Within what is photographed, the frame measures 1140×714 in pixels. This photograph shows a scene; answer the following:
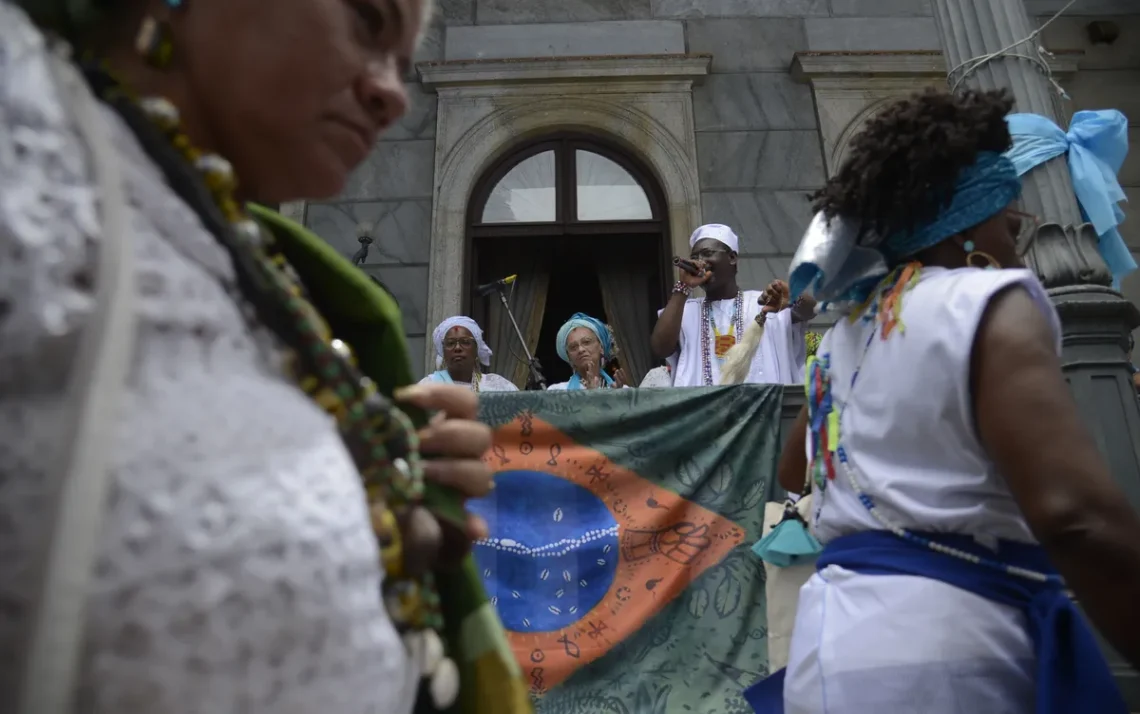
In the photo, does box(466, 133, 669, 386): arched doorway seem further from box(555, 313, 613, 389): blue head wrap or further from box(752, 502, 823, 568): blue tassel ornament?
box(752, 502, 823, 568): blue tassel ornament

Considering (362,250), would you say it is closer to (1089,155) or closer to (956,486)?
(1089,155)

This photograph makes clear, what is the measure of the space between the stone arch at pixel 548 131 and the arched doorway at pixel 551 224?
147mm

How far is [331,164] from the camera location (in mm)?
683

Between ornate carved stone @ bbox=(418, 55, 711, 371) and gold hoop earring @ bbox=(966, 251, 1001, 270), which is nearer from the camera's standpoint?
gold hoop earring @ bbox=(966, 251, 1001, 270)

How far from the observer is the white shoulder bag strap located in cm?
37

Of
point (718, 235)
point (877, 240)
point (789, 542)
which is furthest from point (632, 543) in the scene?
point (718, 235)

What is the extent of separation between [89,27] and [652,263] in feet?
26.0

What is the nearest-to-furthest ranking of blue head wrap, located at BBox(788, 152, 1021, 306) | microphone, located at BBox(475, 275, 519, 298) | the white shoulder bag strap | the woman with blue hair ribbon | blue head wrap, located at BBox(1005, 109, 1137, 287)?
the white shoulder bag strap, the woman with blue hair ribbon, blue head wrap, located at BBox(788, 152, 1021, 306), blue head wrap, located at BBox(1005, 109, 1137, 287), microphone, located at BBox(475, 275, 519, 298)

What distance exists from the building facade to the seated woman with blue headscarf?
1.98 meters

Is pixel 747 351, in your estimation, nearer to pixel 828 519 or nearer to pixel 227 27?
pixel 828 519

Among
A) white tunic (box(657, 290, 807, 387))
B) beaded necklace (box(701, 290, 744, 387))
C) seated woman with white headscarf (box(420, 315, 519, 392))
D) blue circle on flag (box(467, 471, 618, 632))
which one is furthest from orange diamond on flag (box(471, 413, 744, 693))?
seated woman with white headscarf (box(420, 315, 519, 392))

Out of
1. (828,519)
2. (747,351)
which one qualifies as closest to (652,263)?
(747,351)

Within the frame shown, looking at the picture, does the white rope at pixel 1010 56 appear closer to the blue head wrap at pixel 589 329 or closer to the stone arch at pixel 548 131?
the blue head wrap at pixel 589 329

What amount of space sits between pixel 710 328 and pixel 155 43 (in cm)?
417
